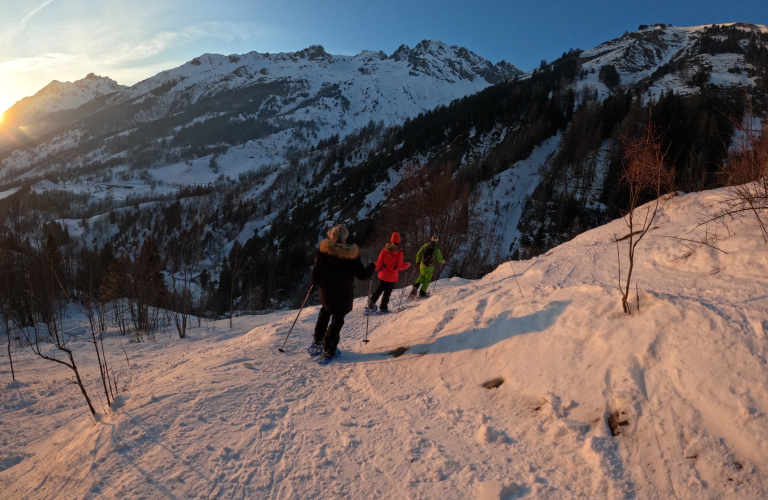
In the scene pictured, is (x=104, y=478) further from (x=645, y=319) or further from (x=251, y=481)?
(x=645, y=319)

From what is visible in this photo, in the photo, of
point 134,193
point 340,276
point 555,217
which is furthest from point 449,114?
point 134,193

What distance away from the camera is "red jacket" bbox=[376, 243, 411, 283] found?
802 centimetres

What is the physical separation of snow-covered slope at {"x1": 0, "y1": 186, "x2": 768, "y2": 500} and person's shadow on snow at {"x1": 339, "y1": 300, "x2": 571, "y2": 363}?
3cm

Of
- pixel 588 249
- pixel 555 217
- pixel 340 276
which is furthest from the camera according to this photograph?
pixel 555 217

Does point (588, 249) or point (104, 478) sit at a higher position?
point (588, 249)

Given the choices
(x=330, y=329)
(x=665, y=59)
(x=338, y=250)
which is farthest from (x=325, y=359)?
(x=665, y=59)

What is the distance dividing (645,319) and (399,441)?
114 inches

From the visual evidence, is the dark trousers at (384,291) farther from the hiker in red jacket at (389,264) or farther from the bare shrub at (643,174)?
the bare shrub at (643,174)

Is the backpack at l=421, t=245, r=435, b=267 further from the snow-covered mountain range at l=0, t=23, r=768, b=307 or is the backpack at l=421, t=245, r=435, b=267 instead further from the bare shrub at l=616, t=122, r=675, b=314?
the snow-covered mountain range at l=0, t=23, r=768, b=307

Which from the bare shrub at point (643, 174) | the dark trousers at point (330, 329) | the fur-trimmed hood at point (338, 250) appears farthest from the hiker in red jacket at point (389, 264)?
the bare shrub at point (643, 174)

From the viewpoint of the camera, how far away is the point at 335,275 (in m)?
5.32

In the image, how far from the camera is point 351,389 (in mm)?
4492

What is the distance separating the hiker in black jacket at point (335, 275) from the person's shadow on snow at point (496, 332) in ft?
2.00

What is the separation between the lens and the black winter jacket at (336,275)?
208 inches
